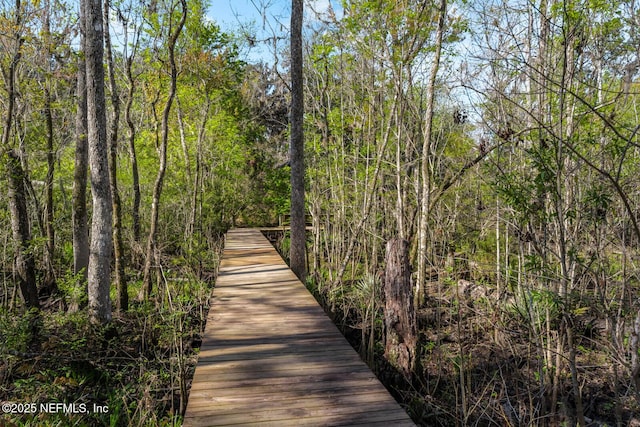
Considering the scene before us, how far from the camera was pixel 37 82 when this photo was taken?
824cm

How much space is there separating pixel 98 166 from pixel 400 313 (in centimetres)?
411

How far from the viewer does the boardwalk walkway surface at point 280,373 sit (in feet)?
9.07

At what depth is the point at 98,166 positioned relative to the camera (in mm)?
5410

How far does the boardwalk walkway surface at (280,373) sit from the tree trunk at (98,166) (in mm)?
1475

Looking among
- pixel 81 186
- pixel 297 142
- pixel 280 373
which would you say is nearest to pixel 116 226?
pixel 81 186

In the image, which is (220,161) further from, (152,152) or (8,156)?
(8,156)

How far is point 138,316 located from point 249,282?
1.83 metres

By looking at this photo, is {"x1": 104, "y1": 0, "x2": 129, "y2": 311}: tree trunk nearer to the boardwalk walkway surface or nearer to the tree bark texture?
the tree bark texture

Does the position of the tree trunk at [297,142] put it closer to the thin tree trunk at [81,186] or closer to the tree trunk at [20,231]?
the thin tree trunk at [81,186]

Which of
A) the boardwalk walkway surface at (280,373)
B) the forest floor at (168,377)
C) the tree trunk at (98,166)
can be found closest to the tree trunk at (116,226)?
the forest floor at (168,377)

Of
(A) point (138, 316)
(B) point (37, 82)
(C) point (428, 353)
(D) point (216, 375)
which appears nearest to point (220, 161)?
(B) point (37, 82)

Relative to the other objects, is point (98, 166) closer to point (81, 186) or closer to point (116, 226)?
point (81, 186)

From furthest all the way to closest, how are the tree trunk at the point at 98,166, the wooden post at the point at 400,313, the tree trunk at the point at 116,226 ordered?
the tree trunk at the point at 116,226, the tree trunk at the point at 98,166, the wooden post at the point at 400,313

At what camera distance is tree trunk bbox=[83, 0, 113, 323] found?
531 cm
